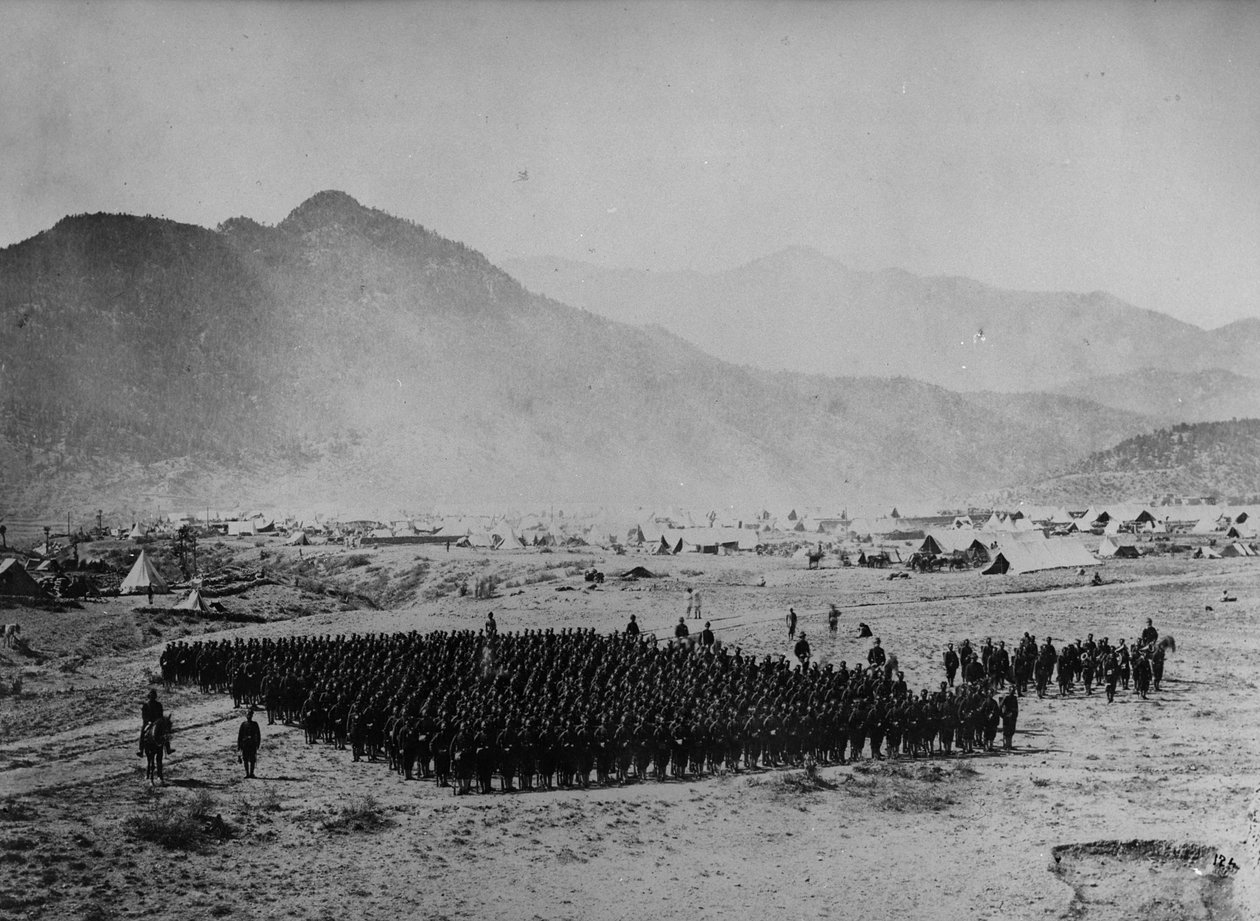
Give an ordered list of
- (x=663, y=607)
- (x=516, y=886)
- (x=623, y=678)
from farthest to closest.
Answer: (x=663, y=607), (x=623, y=678), (x=516, y=886)

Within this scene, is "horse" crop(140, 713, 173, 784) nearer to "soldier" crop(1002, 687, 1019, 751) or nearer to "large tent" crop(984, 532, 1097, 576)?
"soldier" crop(1002, 687, 1019, 751)

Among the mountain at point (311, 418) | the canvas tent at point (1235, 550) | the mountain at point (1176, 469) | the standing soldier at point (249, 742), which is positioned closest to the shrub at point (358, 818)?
the standing soldier at point (249, 742)

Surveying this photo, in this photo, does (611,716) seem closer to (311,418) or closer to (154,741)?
(154,741)

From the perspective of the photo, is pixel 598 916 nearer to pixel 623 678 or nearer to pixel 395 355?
pixel 623 678

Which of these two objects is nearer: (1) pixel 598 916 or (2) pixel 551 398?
(1) pixel 598 916

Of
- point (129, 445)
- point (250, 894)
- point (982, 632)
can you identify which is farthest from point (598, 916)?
point (129, 445)
